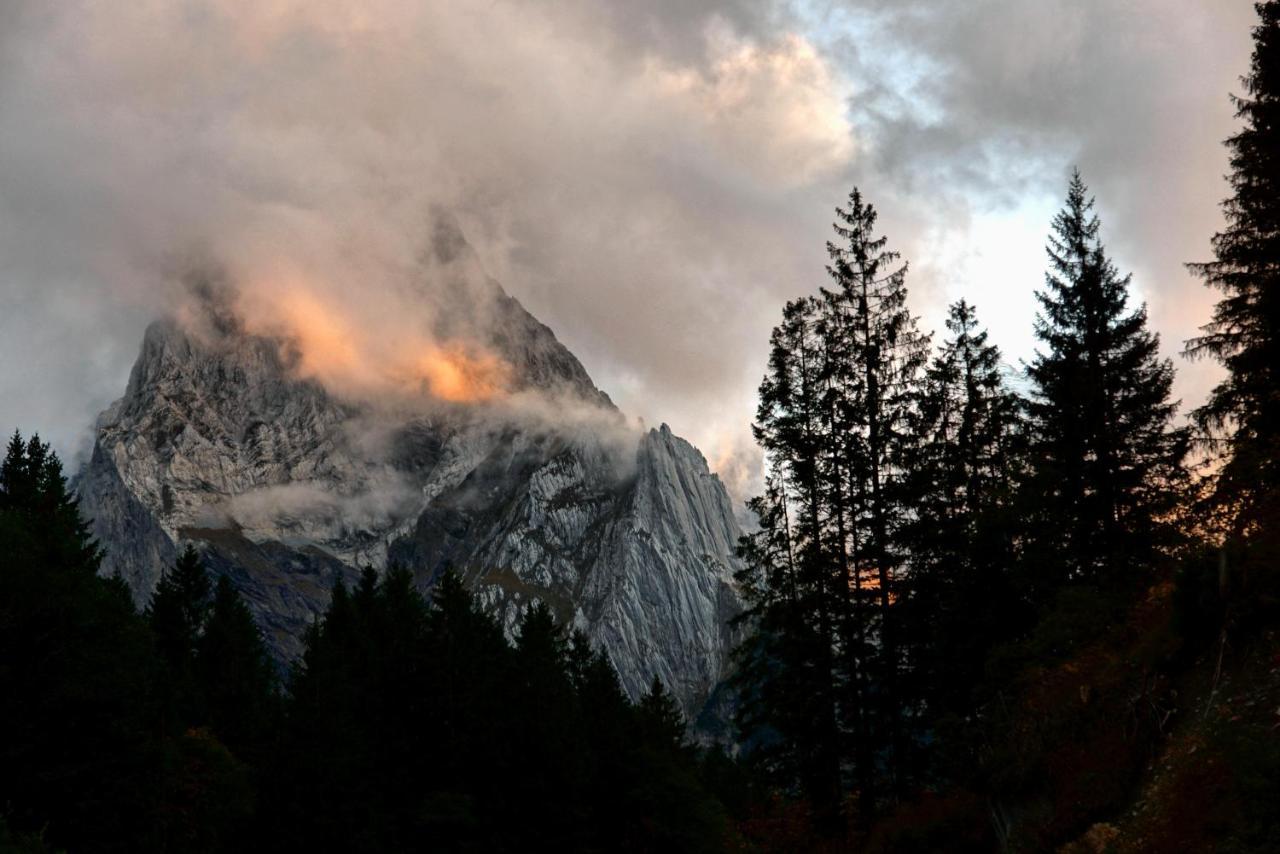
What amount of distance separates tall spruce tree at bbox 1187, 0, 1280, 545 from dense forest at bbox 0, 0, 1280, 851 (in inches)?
3.4

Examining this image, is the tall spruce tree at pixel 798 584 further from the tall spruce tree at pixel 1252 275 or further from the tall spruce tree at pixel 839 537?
the tall spruce tree at pixel 1252 275

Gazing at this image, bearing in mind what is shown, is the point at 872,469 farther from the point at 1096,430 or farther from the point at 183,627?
the point at 183,627

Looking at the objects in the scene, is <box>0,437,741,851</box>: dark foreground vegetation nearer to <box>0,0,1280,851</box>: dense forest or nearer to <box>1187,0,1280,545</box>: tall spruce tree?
<box>0,0,1280,851</box>: dense forest

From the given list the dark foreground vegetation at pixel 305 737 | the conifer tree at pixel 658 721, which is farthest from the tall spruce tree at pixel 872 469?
the conifer tree at pixel 658 721

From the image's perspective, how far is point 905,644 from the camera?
1048 inches

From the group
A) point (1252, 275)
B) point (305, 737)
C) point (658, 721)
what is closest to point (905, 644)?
point (1252, 275)

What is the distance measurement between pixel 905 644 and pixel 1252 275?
42.4 feet

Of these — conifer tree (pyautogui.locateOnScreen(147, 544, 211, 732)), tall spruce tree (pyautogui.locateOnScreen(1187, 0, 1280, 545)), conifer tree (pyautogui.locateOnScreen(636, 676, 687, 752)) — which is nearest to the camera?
tall spruce tree (pyautogui.locateOnScreen(1187, 0, 1280, 545))

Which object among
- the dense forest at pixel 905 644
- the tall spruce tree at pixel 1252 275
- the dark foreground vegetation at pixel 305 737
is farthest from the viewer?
the dark foreground vegetation at pixel 305 737

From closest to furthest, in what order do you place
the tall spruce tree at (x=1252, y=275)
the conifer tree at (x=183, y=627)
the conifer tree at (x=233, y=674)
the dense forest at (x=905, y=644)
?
the dense forest at (x=905, y=644), the tall spruce tree at (x=1252, y=275), the conifer tree at (x=183, y=627), the conifer tree at (x=233, y=674)

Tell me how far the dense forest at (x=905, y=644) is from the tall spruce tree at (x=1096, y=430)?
93 mm

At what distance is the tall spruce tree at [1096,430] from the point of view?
74.0 feet

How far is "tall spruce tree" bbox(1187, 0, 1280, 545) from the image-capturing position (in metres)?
21.1

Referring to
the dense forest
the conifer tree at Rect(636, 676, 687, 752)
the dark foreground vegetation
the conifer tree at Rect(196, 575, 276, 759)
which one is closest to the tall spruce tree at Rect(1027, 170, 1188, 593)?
the dense forest
